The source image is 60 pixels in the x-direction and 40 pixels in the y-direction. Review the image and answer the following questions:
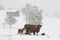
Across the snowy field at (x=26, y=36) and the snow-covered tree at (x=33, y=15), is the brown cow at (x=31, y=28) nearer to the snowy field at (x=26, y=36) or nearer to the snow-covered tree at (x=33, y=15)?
the snowy field at (x=26, y=36)

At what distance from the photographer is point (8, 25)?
94.9 feet

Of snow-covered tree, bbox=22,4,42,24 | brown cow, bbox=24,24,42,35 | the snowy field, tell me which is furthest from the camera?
snow-covered tree, bbox=22,4,42,24

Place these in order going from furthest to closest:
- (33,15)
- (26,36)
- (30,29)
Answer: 1. (33,15)
2. (30,29)
3. (26,36)

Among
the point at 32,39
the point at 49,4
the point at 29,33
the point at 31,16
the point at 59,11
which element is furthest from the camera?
the point at 49,4

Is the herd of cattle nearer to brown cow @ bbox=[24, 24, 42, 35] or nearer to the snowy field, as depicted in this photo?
brown cow @ bbox=[24, 24, 42, 35]

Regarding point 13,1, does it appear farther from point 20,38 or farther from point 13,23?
point 20,38

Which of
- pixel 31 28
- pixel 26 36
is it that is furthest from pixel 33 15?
pixel 26 36

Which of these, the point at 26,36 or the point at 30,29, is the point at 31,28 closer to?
the point at 30,29

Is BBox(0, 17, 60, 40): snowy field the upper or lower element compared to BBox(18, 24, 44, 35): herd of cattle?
lower

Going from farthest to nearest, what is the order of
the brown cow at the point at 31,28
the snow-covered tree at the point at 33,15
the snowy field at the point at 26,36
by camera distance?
the snow-covered tree at the point at 33,15 → the brown cow at the point at 31,28 → the snowy field at the point at 26,36

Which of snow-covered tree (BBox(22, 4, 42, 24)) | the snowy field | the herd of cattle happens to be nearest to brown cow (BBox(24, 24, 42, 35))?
the herd of cattle

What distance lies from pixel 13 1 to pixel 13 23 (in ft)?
111

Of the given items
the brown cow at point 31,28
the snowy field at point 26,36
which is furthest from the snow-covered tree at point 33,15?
the brown cow at point 31,28

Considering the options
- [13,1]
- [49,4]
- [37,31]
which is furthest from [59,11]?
[37,31]
